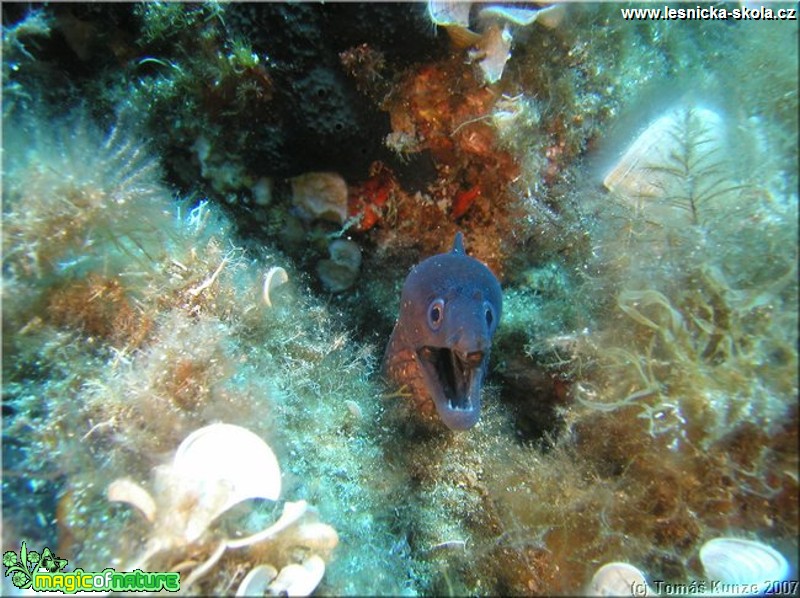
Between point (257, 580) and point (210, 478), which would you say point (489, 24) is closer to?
point (210, 478)

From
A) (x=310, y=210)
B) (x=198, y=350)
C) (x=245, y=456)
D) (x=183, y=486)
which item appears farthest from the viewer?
(x=310, y=210)

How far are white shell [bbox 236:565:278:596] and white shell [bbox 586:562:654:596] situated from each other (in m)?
1.34

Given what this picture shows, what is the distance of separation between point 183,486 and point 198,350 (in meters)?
0.67

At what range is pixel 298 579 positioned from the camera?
1.54 meters

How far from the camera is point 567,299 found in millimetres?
2850

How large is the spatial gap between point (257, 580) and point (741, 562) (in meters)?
1.74

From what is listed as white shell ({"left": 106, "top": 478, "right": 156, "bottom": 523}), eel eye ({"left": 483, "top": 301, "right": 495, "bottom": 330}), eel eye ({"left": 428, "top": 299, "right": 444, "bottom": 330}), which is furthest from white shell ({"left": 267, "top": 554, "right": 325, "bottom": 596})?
eel eye ({"left": 483, "top": 301, "right": 495, "bottom": 330})

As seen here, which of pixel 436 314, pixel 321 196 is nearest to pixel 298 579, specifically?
pixel 436 314

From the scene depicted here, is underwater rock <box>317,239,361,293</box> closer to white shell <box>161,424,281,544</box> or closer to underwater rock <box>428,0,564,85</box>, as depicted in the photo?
underwater rock <box>428,0,564,85</box>

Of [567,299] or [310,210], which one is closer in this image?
[567,299]

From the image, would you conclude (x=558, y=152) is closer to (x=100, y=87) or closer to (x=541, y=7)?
(x=541, y=7)

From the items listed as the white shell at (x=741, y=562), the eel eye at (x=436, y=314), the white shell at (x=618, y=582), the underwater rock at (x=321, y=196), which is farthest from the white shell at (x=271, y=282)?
the white shell at (x=741, y=562)

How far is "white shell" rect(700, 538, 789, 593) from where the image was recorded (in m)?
1.51

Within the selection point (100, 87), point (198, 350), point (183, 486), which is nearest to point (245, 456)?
point (183, 486)
